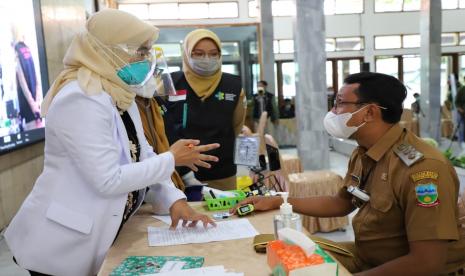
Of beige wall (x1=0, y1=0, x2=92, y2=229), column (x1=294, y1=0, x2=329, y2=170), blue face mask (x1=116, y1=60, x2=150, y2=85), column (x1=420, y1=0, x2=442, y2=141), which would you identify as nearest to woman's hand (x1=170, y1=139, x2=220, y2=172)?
blue face mask (x1=116, y1=60, x2=150, y2=85)

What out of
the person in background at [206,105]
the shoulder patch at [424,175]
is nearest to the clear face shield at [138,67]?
the person in background at [206,105]

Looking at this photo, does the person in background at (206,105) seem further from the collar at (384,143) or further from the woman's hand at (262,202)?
the collar at (384,143)

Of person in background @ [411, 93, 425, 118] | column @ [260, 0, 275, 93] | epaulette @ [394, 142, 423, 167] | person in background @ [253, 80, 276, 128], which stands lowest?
person in background @ [411, 93, 425, 118]

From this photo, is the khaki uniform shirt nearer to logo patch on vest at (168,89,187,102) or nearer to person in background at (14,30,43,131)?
logo patch on vest at (168,89,187,102)

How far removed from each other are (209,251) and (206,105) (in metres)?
1.36

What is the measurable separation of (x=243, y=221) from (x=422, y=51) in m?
8.79

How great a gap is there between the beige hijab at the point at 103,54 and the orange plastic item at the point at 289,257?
0.68 meters

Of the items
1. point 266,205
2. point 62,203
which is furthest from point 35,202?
point 266,205

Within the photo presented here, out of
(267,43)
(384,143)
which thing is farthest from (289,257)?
(267,43)

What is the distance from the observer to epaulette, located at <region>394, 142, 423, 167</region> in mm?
1311

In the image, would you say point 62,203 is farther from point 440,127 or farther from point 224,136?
point 440,127

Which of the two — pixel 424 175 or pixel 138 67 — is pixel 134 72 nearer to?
pixel 138 67

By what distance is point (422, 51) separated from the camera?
353 inches

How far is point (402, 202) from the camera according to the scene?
1.33 metres
